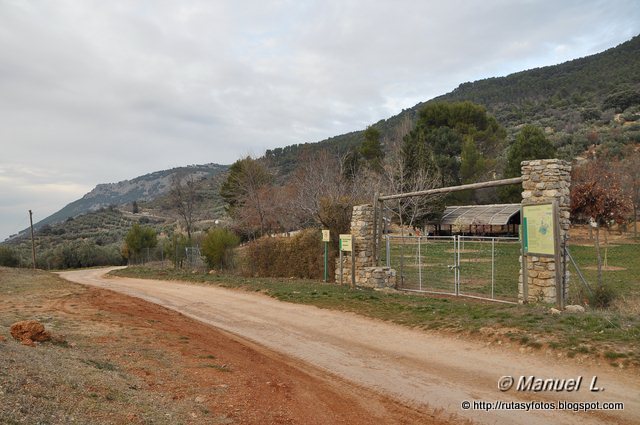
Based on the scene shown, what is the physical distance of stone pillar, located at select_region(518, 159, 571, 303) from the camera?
391 inches

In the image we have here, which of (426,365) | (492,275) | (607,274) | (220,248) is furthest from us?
(220,248)

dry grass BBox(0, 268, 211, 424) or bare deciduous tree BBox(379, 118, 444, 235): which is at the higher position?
bare deciduous tree BBox(379, 118, 444, 235)

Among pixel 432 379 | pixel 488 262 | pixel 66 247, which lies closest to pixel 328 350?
pixel 432 379

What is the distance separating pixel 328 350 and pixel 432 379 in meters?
2.23

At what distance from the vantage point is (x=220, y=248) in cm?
2520

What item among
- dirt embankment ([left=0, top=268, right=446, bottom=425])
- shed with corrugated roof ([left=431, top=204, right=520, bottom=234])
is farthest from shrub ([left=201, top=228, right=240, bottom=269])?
shed with corrugated roof ([left=431, top=204, right=520, bottom=234])

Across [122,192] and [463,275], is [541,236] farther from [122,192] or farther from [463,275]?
[122,192]

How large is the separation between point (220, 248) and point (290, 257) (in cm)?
716

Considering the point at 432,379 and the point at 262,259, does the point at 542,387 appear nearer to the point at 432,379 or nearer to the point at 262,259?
the point at 432,379

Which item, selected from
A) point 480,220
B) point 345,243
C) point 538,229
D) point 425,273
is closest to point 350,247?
point 345,243

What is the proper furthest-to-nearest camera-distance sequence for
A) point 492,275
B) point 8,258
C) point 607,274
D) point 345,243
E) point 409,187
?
point 8,258 → point 409,187 → point 607,274 → point 345,243 → point 492,275

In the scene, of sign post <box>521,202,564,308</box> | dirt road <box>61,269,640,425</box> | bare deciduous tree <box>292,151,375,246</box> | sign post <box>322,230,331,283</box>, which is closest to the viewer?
dirt road <box>61,269,640,425</box>

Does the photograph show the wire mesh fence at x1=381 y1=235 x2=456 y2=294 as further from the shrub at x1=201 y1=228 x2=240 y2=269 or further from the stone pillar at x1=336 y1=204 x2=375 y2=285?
the shrub at x1=201 y1=228 x2=240 y2=269

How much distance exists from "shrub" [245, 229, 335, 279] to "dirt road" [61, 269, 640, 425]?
671 cm
